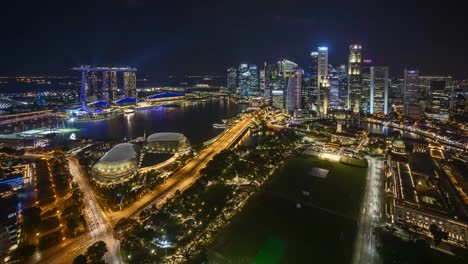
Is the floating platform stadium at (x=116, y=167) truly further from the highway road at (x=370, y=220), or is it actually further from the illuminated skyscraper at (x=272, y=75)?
the illuminated skyscraper at (x=272, y=75)

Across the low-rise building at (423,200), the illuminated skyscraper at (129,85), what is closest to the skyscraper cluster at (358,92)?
the low-rise building at (423,200)

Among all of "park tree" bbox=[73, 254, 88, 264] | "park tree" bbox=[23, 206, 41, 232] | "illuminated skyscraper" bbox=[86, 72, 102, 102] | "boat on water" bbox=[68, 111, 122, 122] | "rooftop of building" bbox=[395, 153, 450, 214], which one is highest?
"illuminated skyscraper" bbox=[86, 72, 102, 102]

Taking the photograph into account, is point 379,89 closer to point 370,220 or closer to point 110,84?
point 370,220

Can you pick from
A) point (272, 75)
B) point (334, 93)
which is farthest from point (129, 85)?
point (334, 93)

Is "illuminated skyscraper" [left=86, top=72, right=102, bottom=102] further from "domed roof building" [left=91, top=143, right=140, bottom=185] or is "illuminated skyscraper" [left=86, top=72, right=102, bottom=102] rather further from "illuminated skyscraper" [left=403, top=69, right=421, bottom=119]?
"illuminated skyscraper" [left=403, top=69, right=421, bottom=119]

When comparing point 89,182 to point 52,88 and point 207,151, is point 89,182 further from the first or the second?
point 52,88

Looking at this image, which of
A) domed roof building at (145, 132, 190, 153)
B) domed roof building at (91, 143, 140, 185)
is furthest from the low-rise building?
domed roof building at (145, 132, 190, 153)
